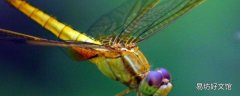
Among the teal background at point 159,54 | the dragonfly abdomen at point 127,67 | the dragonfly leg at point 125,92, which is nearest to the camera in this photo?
the dragonfly abdomen at point 127,67

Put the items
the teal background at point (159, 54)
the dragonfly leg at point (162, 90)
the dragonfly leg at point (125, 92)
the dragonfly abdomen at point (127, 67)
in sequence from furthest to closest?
the teal background at point (159, 54) → the dragonfly leg at point (125, 92) → the dragonfly abdomen at point (127, 67) → the dragonfly leg at point (162, 90)

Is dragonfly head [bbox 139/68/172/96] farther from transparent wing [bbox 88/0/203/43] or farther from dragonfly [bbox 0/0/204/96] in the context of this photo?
A: transparent wing [bbox 88/0/203/43]

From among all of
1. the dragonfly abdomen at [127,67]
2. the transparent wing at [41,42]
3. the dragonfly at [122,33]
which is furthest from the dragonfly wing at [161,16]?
the transparent wing at [41,42]

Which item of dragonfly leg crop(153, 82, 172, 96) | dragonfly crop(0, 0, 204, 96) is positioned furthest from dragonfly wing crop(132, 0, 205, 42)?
dragonfly leg crop(153, 82, 172, 96)

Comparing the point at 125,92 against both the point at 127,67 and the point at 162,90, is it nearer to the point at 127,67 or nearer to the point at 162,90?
the point at 127,67

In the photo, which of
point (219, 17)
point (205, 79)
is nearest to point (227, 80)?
point (205, 79)

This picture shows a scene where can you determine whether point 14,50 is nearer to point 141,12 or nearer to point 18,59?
point 18,59

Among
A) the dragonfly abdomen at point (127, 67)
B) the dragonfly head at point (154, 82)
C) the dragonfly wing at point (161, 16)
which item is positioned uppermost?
the dragonfly wing at point (161, 16)

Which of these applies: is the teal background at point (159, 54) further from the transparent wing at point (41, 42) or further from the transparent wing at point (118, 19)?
the transparent wing at point (41, 42)
